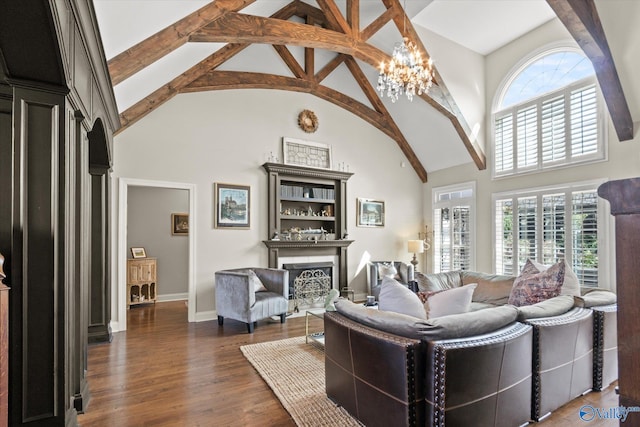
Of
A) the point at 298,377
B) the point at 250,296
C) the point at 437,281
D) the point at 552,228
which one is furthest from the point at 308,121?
the point at 298,377

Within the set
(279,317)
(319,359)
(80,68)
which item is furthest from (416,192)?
(80,68)

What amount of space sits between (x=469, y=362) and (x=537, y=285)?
202 cm

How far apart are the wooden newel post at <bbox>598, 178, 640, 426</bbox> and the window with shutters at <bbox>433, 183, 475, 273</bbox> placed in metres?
6.57

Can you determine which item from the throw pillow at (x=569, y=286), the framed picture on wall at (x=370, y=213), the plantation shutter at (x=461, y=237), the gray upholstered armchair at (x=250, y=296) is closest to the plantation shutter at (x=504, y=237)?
the plantation shutter at (x=461, y=237)

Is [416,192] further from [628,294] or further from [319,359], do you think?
[628,294]

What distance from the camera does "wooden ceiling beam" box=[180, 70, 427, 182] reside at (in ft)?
17.8

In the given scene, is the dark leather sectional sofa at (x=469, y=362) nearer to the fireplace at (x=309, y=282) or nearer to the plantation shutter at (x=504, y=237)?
the plantation shutter at (x=504, y=237)

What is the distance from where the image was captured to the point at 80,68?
221 cm

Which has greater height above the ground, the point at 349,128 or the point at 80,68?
the point at 349,128

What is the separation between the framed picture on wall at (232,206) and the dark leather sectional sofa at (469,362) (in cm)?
331

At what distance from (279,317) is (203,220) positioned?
1940mm

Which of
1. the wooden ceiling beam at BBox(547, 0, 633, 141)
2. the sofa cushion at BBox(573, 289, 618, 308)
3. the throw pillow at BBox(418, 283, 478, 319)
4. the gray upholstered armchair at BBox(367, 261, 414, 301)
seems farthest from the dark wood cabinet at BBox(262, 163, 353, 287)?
the sofa cushion at BBox(573, 289, 618, 308)

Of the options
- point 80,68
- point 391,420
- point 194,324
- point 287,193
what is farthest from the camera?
point 287,193

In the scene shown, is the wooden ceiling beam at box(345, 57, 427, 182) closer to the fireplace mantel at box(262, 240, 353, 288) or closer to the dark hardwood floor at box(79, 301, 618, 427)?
the fireplace mantel at box(262, 240, 353, 288)
